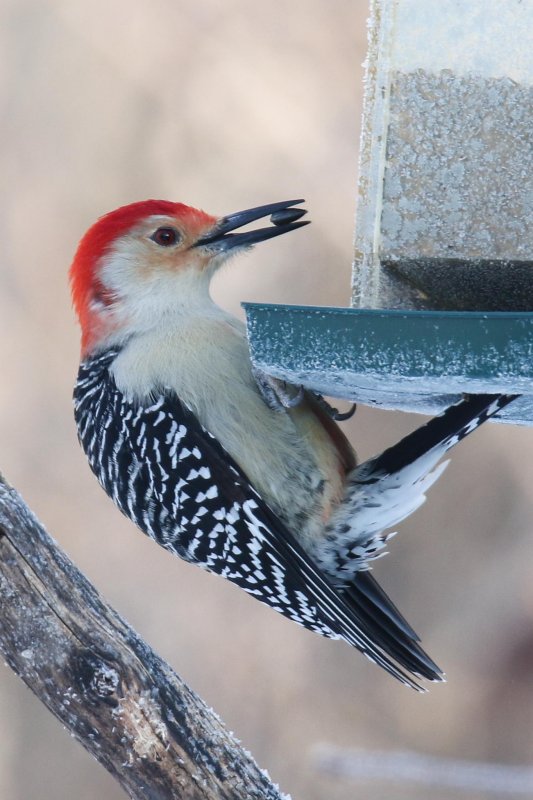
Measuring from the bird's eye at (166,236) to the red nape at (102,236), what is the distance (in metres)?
0.05

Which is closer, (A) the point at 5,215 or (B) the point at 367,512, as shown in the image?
(B) the point at 367,512

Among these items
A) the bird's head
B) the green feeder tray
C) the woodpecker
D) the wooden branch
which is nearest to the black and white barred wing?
the woodpecker

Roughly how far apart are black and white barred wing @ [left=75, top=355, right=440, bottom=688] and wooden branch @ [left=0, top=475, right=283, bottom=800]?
1.00ft

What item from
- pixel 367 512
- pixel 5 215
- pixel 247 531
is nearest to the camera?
pixel 247 531

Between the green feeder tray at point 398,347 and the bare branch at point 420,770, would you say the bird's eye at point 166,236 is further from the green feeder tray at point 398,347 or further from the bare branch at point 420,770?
the bare branch at point 420,770

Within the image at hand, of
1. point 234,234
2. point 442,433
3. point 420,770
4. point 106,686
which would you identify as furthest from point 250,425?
point 420,770

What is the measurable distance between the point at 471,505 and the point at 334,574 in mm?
1922

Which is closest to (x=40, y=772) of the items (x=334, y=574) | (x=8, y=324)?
(x=8, y=324)

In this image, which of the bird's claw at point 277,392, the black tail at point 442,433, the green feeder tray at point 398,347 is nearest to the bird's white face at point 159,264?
the bird's claw at point 277,392

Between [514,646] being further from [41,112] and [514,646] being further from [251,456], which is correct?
[41,112]

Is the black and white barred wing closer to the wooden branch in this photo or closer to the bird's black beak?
the wooden branch

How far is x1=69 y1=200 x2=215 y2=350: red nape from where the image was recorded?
321 cm

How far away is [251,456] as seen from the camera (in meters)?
2.85

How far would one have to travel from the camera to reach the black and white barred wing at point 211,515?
2725mm
